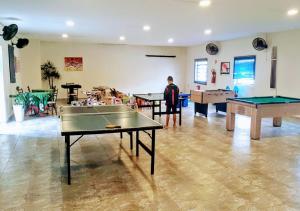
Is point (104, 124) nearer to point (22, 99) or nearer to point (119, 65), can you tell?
point (22, 99)

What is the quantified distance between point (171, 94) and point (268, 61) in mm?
4160

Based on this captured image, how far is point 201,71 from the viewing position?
13227 mm

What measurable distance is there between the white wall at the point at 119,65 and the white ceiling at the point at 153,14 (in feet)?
14.5

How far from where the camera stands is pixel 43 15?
249 inches

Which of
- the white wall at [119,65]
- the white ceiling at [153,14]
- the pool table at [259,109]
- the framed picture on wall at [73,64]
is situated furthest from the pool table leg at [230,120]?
the framed picture on wall at [73,64]

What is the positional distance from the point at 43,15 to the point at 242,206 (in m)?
5.89

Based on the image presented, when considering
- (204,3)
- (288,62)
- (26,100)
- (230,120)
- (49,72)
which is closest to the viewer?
(204,3)

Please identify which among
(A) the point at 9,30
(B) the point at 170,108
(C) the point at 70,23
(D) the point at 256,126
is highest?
(C) the point at 70,23

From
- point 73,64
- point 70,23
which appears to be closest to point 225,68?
point 70,23

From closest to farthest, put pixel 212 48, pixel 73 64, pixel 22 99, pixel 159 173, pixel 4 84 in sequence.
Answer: pixel 159 173
pixel 4 84
pixel 22 99
pixel 212 48
pixel 73 64

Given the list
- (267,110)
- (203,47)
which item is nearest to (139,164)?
(267,110)

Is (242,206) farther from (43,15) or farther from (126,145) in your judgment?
(43,15)

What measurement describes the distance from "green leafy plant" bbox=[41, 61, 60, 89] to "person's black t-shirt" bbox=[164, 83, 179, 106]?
708cm

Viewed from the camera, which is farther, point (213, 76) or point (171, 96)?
point (213, 76)
